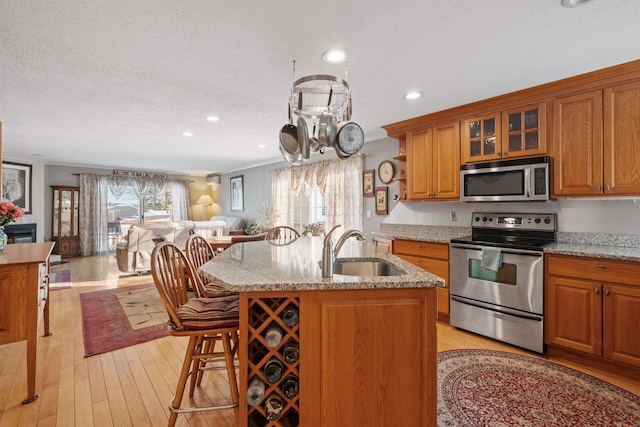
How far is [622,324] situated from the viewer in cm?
224

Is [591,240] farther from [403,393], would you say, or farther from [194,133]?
[194,133]

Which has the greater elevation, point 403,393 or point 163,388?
point 403,393

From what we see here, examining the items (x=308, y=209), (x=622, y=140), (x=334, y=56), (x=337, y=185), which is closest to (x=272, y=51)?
(x=334, y=56)

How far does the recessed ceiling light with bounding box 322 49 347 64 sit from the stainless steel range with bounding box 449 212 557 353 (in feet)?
6.86

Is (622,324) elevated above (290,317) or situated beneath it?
situated beneath

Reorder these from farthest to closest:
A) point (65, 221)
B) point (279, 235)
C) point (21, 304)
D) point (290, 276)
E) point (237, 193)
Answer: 1. point (237, 193)
2. point (65, 221)
3. point (279, 235)
4. point (21, 304)
5. point (290, 276)

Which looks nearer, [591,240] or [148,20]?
[148,20]

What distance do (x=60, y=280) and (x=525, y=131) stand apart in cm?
702

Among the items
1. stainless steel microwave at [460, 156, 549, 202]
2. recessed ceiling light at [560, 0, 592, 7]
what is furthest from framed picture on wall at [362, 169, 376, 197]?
recessed ceiling light at [560, 0, 592, 7]

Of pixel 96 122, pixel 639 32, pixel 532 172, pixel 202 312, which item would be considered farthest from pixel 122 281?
pixel 639 32

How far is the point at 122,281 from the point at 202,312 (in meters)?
4.54

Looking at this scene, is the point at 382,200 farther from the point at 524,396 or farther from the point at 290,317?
the point at 290,317

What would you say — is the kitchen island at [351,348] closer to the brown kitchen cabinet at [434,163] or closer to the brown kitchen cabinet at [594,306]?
the brown kitchen cabinet at [594,306]

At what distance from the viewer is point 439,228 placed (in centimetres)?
391
